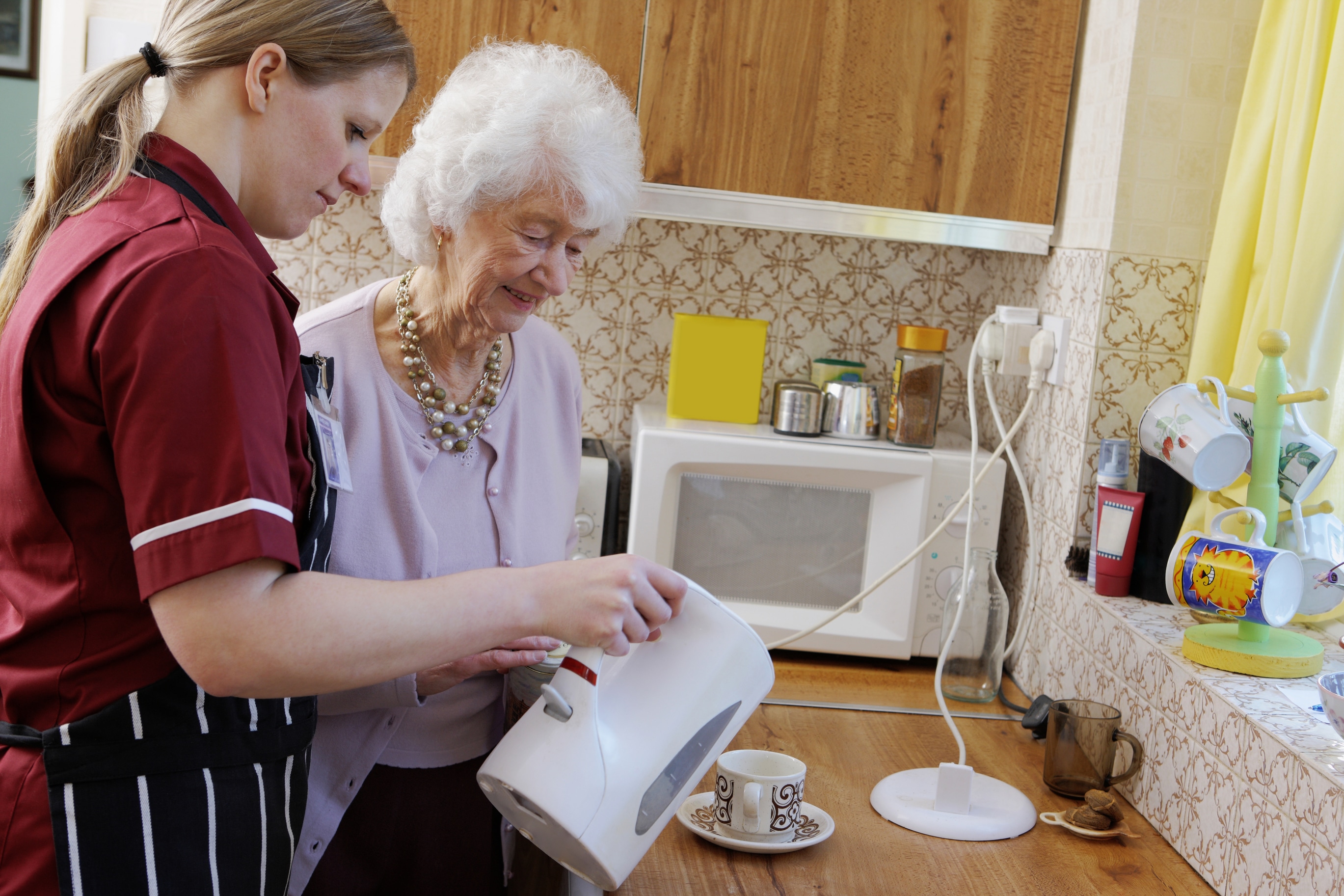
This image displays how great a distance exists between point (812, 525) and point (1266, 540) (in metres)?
0.68

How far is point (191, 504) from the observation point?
63 centimetres

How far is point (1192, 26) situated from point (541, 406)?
99 centimetres

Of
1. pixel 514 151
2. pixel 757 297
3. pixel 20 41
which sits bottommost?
pixel 757 297

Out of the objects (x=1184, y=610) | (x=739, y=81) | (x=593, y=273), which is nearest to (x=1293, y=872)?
(x=1184, y=610)

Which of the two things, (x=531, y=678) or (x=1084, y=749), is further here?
(x=1084, y=749)

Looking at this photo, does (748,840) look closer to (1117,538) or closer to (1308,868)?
(1308,868)

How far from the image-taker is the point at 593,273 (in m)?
2.03

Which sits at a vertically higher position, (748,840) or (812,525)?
(812,525)

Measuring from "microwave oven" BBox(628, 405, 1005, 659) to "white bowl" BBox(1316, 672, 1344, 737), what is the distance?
0.69 meters

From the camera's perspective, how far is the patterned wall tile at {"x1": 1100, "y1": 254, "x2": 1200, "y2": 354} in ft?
4.93

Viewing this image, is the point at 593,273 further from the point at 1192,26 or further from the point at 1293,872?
the point at 1293,872

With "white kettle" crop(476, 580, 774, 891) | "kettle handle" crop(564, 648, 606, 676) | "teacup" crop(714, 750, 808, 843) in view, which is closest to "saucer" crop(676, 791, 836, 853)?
"teacup" crop(714, 750, 808, 843)

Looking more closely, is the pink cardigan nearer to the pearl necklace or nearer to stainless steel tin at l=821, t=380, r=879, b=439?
the pearl necklace

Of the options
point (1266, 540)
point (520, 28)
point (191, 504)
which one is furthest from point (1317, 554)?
point (520, 28)
